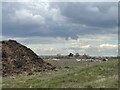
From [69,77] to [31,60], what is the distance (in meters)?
24.6

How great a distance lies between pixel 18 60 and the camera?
57750 millimetres

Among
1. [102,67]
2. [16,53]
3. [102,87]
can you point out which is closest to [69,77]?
[102,67]

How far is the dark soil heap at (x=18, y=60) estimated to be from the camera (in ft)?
177

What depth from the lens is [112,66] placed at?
1547 inches

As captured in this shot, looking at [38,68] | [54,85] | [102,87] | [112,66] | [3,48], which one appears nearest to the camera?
[102,87]

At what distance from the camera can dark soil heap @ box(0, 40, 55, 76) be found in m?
54.1

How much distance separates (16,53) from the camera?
60438 millimetres

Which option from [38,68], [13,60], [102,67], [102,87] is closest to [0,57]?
[13,60]

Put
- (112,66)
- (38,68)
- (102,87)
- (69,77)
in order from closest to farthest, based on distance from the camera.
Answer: (102,87)
(69,77)
(112,66)
(38,68)

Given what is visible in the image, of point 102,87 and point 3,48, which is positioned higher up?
point 3,48

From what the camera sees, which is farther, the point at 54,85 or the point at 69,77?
the point at 69,77

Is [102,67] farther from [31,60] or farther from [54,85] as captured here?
[31,60]

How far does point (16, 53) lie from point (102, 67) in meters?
24.6

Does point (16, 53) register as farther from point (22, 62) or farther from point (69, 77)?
point (69, 77)
